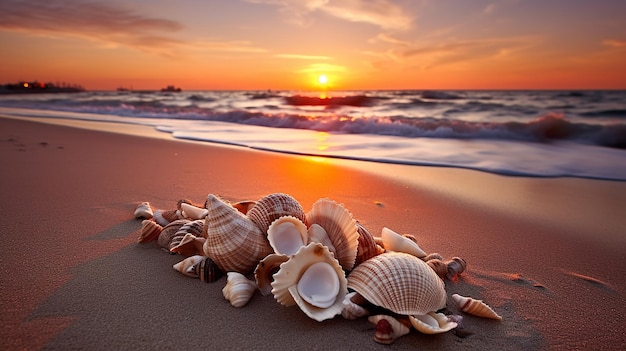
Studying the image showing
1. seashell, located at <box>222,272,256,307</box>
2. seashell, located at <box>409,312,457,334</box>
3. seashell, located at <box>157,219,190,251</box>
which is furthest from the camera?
seashell, located at <box>157,219,190,251</box>

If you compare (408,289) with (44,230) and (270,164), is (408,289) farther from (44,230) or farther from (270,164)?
(270,164)

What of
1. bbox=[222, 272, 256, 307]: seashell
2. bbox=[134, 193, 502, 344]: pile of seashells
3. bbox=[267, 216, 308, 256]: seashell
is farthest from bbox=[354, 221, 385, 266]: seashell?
bbox=[222, 272, 256, 307]: seashell

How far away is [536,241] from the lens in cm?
283

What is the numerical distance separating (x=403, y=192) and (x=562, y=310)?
2227mm

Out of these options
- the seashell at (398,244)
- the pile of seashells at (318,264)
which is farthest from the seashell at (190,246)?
the seashell at (398,244)

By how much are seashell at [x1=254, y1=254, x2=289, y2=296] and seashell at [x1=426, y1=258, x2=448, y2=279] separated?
2.61ft

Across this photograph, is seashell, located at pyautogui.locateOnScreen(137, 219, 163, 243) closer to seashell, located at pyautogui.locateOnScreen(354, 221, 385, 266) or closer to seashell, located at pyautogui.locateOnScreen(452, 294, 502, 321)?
seashell, located at pyautogui.locateOnScreen(354, 221, 385, 266)

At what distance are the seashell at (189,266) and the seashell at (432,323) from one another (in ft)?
3.59

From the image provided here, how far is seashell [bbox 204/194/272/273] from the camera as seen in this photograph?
6.30ft

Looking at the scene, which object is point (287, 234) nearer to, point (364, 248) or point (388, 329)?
point (364, 248)

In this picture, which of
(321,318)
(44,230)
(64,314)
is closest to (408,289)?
(321,318)

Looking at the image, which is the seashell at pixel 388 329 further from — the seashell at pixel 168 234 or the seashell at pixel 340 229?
the seashell at pixel 168 234

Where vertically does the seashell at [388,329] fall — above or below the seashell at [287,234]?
below

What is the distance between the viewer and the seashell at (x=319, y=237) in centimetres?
196
